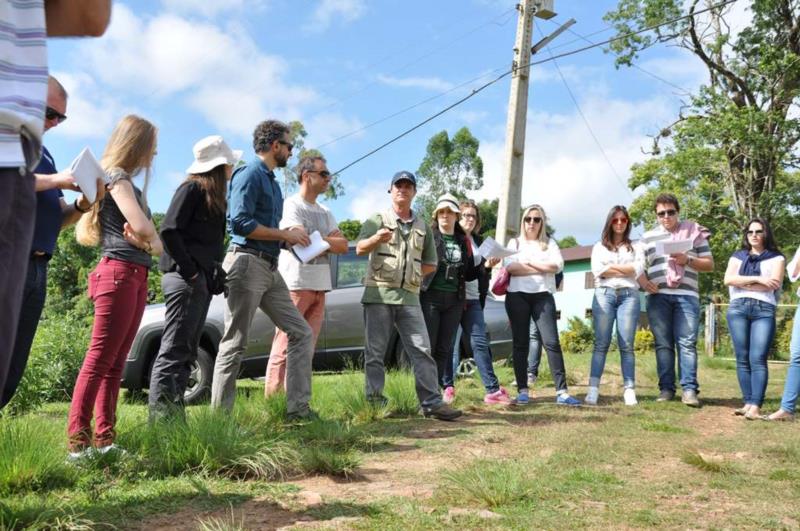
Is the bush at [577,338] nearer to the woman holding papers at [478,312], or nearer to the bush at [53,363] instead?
the woman holding papers at [478,312]

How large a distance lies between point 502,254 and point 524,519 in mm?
4009

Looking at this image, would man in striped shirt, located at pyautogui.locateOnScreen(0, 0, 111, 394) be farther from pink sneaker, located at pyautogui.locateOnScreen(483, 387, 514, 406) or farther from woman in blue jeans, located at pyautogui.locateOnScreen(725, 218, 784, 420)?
woman in blue jeans, located at pyautogui.locateOnScreen(725, 218, 784, 420)

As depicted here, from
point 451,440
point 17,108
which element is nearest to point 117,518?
point 17,108

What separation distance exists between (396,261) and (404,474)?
7.57 feet

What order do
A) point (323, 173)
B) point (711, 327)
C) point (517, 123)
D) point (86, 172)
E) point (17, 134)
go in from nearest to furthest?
1. point (17, 134)
2. point (86, 172)
3. point (323, 173)
4. point (517, 123)
5. point (711, 327)

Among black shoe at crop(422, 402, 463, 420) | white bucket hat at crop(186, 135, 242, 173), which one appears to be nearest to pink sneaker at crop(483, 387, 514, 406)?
black shoe at crop(422, 402, 463, 420)

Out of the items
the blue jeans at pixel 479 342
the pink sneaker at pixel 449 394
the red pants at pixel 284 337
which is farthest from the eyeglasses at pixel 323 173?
the pink sneaker at pixel 449 394

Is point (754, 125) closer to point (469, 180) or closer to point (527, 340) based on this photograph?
point (527, 340)

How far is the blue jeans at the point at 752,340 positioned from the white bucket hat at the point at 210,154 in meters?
4.73

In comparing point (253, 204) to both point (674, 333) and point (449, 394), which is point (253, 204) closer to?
point (449, 394)

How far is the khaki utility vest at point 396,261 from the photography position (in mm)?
5855

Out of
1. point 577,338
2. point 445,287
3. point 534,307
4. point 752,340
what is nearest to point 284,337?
point 445,287

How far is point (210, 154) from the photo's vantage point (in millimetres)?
4527

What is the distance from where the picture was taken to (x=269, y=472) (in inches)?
143
